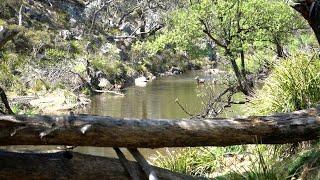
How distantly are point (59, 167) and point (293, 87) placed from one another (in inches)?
197

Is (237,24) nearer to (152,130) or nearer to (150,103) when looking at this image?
(152,130)

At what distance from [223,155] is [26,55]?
2743 cm

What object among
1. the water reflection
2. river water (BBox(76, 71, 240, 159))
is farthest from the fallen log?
the water reflection

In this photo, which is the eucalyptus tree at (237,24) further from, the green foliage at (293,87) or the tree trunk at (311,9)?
the tree trunk at (311,9)

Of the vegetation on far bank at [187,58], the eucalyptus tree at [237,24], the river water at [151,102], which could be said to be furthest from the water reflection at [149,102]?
the eucalyptus tree at [237,24]

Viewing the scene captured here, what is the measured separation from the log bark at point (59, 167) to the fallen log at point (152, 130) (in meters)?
0.19

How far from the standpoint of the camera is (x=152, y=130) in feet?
20.6

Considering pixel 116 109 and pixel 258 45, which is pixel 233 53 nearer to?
pixel 258 45

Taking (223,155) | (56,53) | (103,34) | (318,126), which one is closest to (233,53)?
(223,155)

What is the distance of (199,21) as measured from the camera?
1745cm

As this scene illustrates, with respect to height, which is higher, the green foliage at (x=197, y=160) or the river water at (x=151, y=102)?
the river water at (x=151, y=102)

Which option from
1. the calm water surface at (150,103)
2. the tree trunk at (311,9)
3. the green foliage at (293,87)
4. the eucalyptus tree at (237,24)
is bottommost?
the calm water surface at (150,103)

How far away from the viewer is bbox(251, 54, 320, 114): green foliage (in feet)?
30.2

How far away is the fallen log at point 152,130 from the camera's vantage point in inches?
234
